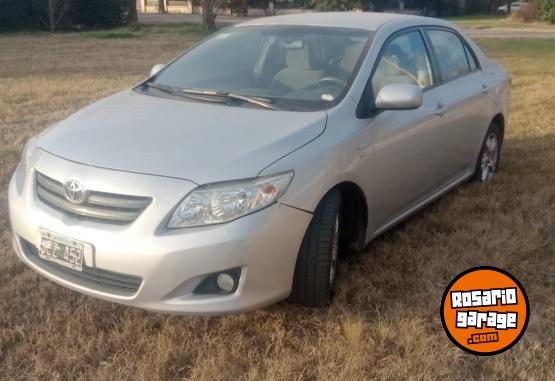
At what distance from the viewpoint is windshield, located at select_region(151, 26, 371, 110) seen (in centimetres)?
355

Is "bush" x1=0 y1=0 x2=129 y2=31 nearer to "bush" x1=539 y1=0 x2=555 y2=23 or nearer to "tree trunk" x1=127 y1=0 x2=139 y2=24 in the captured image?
"tree trunk" x1=127 y1=0 x2=139 y2=24

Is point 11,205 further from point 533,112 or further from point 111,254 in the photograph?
point 533,112

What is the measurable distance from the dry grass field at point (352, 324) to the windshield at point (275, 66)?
1.09m

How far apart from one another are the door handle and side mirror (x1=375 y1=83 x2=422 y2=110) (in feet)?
2.61

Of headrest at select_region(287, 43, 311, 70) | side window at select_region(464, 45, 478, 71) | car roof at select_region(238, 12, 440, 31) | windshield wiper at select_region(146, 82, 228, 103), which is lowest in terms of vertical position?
windshield wiper at select_region(146, 82, 228, 103)

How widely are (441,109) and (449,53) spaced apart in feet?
2.40

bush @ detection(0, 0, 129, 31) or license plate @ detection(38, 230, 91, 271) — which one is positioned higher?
bush @ detection(0, 0, 129, 31)

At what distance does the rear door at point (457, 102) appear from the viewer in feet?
14.3

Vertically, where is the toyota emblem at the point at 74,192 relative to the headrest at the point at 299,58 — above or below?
below

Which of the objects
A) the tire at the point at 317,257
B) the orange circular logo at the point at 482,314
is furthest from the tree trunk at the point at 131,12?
the orange circular logo at the point at 482,314

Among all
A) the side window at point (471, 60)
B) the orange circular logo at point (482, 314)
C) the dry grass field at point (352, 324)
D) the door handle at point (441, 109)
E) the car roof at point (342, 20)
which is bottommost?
the dry grass field at point (352, 324)

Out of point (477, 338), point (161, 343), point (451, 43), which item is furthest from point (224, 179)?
point (451, 43)

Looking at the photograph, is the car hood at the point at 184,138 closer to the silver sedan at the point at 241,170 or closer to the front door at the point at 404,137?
the silver sedan at the point at 241,170

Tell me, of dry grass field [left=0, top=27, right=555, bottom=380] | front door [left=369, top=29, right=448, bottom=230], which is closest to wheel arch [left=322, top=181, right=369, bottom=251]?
front door [left=369, top=29, right=448, bottom=230]
